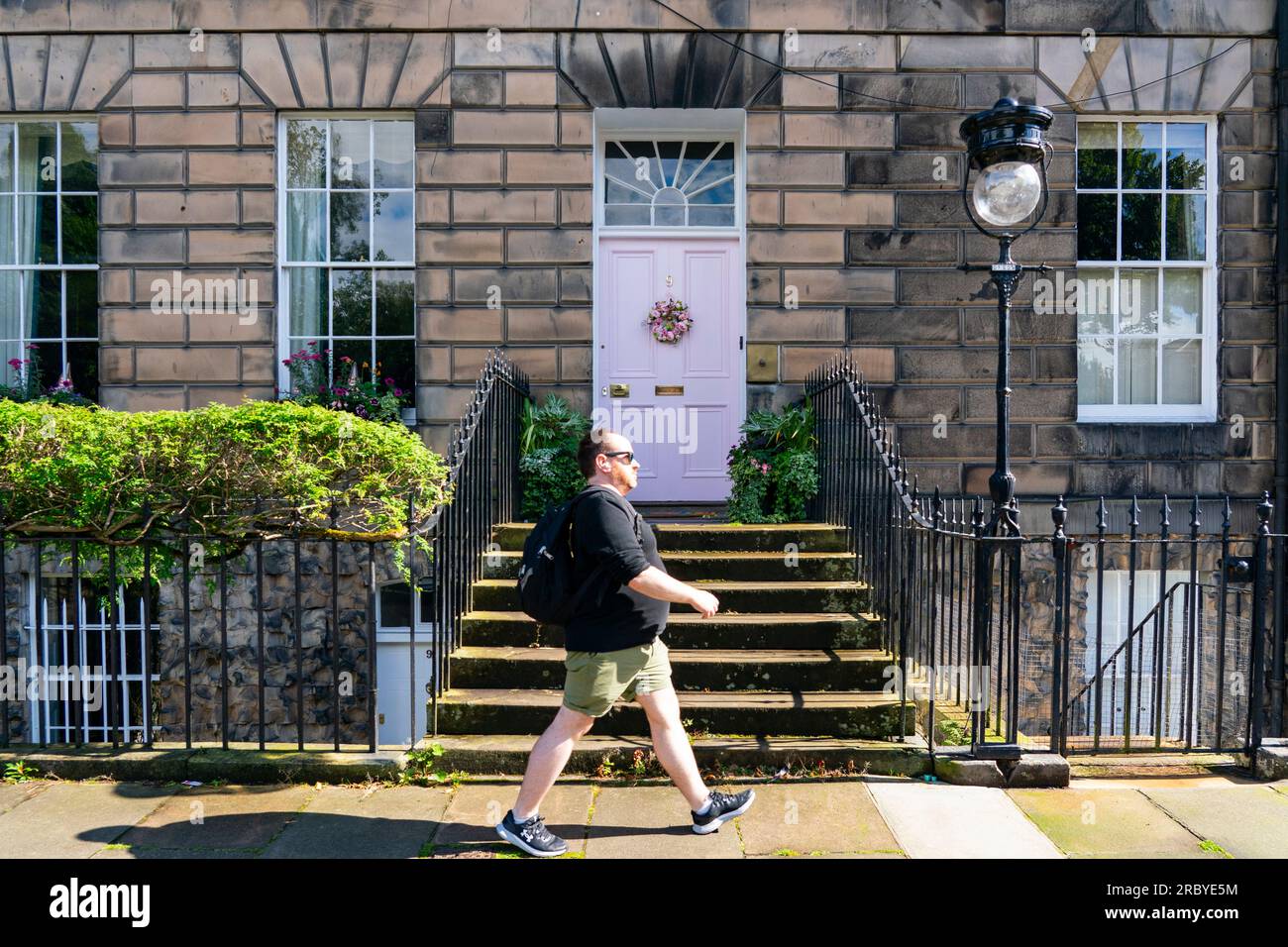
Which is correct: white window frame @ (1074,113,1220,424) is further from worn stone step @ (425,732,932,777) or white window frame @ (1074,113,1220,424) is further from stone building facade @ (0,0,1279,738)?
worn stone step @ (425,732,932,777)

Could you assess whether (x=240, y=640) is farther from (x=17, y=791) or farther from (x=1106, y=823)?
(x=1106, y=823)

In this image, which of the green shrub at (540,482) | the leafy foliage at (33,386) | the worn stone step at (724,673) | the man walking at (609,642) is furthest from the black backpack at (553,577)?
the leafy foliage at (33,386)

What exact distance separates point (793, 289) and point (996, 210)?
348cm

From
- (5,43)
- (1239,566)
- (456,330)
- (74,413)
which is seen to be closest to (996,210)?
(1239,566)

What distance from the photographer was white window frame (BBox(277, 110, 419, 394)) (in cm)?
920

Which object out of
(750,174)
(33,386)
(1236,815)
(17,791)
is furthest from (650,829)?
(33,386)

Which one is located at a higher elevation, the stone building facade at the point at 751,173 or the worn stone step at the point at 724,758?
the stone building facade at the point at 751,173

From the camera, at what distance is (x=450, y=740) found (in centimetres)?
562

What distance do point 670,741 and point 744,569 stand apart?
2.63 m

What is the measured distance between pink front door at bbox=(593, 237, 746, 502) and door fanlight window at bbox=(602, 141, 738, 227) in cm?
31

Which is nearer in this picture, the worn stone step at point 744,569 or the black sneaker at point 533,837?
the black sneaker at point 533,837

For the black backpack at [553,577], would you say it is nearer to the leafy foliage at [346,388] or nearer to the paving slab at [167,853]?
the paving slab at [167,853]

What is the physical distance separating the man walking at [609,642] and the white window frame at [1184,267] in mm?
6244

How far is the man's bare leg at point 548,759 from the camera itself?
4355 millimetres
